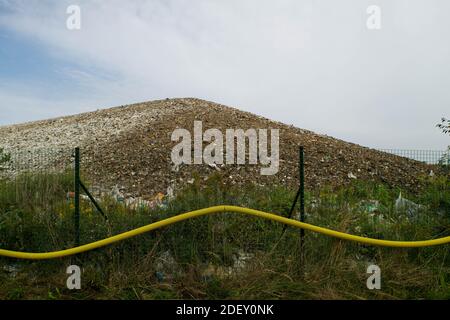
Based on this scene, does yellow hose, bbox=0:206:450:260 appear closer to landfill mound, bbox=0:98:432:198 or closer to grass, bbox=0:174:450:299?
grass, bbox=0:174:450:299

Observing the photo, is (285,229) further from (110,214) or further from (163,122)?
(163,122)

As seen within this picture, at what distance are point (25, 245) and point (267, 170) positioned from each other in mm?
4754

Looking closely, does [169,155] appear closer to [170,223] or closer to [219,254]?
[219,254]

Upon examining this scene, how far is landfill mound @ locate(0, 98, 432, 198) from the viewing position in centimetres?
809

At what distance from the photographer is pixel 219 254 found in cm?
489

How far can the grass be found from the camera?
446 cm

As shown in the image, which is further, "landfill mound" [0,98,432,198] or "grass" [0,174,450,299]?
"landfill mound" [0,98,432,198]

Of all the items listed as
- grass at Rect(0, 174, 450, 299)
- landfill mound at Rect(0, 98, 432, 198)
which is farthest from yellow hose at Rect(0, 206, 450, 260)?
landfill mound at Rect(0, 98, 432, 198)

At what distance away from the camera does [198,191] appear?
567 centimetres

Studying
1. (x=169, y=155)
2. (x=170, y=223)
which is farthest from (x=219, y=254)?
(x=169, y=155)

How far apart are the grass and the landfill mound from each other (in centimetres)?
130

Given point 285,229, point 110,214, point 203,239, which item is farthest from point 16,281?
point 285,229

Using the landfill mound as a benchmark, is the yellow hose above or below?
below

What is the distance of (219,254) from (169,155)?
4.55m
